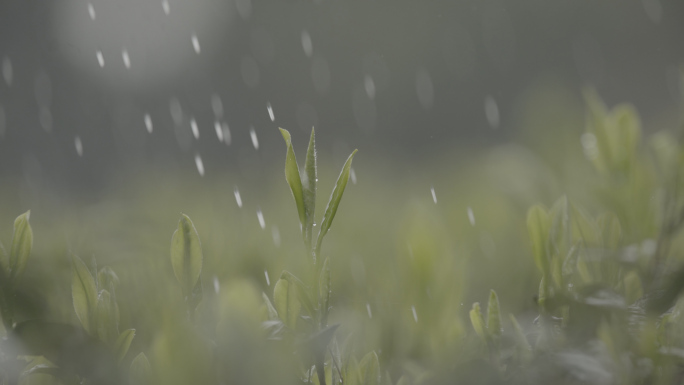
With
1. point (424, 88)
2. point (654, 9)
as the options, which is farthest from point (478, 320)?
point (424, 88)

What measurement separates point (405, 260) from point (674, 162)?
0.46 feet

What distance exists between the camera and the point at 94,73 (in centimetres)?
456

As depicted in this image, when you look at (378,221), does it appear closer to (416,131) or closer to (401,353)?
(401,353)

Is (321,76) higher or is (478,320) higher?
(321,76)

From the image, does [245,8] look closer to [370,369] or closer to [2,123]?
[2,123]

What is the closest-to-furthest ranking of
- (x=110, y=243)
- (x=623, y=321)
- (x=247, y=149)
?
(x=623, y=321)
(x=110, y=243)
(x=247, y=149)

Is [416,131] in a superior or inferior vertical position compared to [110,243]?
inferior

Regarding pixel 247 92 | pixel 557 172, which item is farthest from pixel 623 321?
pixel 247 92

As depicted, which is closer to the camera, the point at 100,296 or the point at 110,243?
the point at 100,296

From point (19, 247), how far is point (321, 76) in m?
4.33

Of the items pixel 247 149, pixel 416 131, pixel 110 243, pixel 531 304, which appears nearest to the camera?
pixel 531 304

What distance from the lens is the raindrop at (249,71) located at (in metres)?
4.75

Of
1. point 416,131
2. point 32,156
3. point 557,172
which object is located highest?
point 32,156

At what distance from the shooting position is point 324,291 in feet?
0.79
